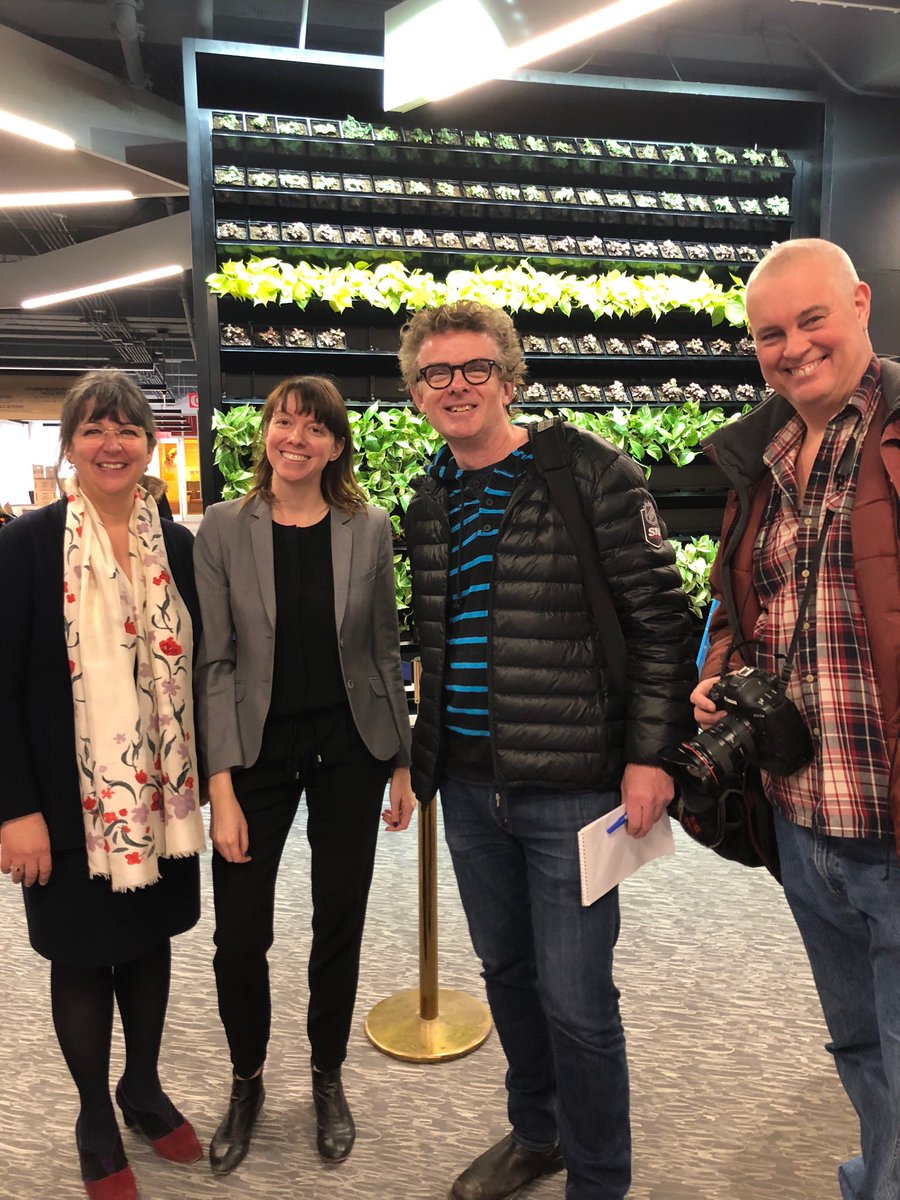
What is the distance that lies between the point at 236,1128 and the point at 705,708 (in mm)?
1438

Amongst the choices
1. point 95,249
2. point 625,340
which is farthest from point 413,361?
point 95,249

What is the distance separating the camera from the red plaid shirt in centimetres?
124

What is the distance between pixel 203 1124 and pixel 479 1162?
68 centimetres

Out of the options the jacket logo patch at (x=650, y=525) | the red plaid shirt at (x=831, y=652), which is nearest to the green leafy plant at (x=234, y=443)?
the jacket logo patch at (x=650, y=525)

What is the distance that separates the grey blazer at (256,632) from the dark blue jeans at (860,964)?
2.83 ft

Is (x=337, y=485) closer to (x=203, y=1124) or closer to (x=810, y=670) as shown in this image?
(x=810, y=670)

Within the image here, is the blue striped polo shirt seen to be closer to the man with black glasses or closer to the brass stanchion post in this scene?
the man with black glasses

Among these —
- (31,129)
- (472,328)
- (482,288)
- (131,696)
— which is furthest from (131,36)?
(131,696)

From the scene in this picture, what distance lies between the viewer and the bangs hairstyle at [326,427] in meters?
1.81

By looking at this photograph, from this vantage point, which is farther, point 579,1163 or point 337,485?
point 337,485

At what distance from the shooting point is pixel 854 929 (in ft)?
4.35

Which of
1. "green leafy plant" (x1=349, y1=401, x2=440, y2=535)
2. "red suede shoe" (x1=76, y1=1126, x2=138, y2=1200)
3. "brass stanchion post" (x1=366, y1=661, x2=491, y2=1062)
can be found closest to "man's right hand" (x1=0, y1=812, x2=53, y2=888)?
"red suede shoe" (x1=76, y1=1126, x2=138, y2=1200)

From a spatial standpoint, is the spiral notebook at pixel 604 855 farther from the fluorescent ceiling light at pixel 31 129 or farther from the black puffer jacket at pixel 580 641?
the fluorescent ceiling light at pixel 31 129

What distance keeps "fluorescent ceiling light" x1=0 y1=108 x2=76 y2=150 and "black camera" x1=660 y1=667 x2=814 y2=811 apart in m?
4.86
